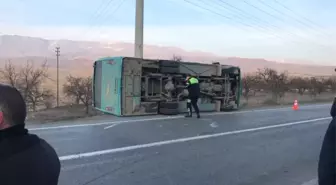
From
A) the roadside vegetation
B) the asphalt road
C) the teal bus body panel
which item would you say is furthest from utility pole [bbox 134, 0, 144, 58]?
the asphalt road

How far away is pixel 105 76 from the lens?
1346cm

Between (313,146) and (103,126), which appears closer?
(313,146)

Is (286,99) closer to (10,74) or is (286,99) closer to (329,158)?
(10,74)

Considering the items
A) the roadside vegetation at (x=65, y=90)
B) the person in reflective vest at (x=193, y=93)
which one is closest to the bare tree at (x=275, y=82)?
the roadside vegetation at (x=65, y=90)

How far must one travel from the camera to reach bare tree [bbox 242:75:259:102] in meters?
31.6

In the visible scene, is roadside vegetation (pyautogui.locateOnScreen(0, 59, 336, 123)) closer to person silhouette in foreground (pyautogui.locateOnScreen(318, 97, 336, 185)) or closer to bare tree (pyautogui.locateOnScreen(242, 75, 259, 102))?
bare tree (pyautogui.locateOnScreen(242, 75, 259, 102))

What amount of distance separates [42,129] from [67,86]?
12.2 meters

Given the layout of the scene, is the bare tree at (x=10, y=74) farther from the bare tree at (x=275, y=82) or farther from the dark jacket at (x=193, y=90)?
the bare tree at (x=275, y=82)

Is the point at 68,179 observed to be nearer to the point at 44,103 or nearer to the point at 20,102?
the point at 20,102

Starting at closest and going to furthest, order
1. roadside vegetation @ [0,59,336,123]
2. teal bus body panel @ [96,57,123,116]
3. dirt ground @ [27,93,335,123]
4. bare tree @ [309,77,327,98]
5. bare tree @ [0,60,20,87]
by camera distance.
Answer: teal bus body panel @ [96,57,123,116]
dirt ground @ [27,93,335,123]
roadside vegetation @ [0,59,336,123]
bare tree @ [0,60,20,87]
bare tree @ [309,77,327,98]

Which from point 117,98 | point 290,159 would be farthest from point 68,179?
point 117,98

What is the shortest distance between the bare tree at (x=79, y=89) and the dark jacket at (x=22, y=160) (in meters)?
18.5

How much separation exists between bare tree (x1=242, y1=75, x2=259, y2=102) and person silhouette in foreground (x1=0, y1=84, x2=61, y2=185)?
98.9 ft

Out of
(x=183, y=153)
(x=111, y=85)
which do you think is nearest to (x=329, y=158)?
(x=183, y=153)
